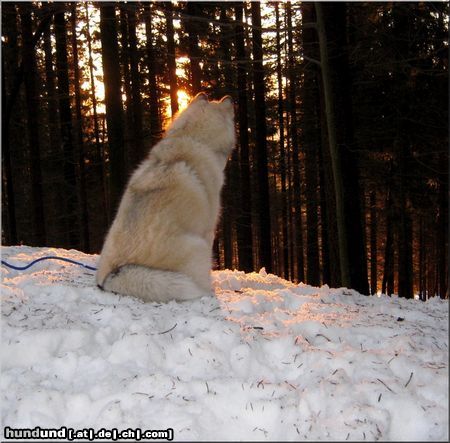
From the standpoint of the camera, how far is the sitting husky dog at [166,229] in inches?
163

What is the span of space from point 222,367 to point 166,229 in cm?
188

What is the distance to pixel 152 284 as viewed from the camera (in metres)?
4.05

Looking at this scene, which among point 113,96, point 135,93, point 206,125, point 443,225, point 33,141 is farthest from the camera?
point 443,225

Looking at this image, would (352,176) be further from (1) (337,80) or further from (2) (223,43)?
(2) (223,43)

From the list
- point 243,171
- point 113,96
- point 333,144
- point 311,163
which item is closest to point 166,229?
point 333,144

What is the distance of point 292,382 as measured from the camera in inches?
101

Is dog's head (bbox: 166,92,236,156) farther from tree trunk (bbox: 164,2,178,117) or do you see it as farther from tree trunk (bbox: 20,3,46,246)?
tree trunk (bbox: 20,3,46,246)

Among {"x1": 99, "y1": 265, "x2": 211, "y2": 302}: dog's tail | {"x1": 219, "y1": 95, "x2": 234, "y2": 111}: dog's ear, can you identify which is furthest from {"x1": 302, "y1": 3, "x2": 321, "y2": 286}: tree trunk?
{"x1": 99, "y1": 265, "x2": 211, "y2": 302}: dog's tail

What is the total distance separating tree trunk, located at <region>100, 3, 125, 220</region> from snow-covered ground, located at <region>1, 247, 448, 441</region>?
17.8 feet

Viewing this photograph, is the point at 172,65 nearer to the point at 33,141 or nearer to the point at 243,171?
the point at 243,171

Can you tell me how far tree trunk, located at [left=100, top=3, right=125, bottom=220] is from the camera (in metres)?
9.05

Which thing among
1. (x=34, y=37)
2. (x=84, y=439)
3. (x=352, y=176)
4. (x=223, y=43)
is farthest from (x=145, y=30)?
(x=84, y=439)

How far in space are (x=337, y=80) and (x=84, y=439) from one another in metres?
6.34

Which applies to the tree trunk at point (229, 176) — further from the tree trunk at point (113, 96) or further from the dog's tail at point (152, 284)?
the dog's tail at point (152, 284)
